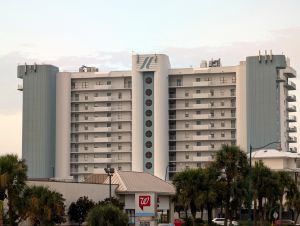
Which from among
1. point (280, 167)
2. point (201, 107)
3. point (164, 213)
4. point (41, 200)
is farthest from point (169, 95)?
point (41, 200)

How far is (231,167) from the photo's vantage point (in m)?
86.0

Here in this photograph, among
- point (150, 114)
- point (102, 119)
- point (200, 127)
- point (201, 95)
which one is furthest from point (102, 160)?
point (201, 95)

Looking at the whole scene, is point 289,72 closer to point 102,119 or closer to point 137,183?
point 102,119

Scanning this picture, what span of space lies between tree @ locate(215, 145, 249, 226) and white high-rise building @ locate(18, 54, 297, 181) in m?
83.3

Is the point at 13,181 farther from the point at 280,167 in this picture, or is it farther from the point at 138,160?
the point at 138,160

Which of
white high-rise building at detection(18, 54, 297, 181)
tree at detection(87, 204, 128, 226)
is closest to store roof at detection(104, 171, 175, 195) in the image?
tree at detection(87, 204, 128, 226)

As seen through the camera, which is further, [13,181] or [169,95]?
[169,95]

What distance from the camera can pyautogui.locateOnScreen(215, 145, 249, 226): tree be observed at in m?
86.1

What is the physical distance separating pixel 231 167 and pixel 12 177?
30.4 metres

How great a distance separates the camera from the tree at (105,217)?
6200 cm

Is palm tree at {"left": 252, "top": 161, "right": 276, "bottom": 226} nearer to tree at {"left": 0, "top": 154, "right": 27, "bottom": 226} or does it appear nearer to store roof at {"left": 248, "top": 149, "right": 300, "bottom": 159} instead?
tree at {"left": 0, "top": 154, "right": 27, "bottom": 226}

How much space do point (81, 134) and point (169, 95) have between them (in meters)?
23.3

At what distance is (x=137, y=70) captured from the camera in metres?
178

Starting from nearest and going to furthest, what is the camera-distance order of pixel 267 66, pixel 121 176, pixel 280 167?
pixel 121 176 → pixel 280 167 → pixel 267 66
